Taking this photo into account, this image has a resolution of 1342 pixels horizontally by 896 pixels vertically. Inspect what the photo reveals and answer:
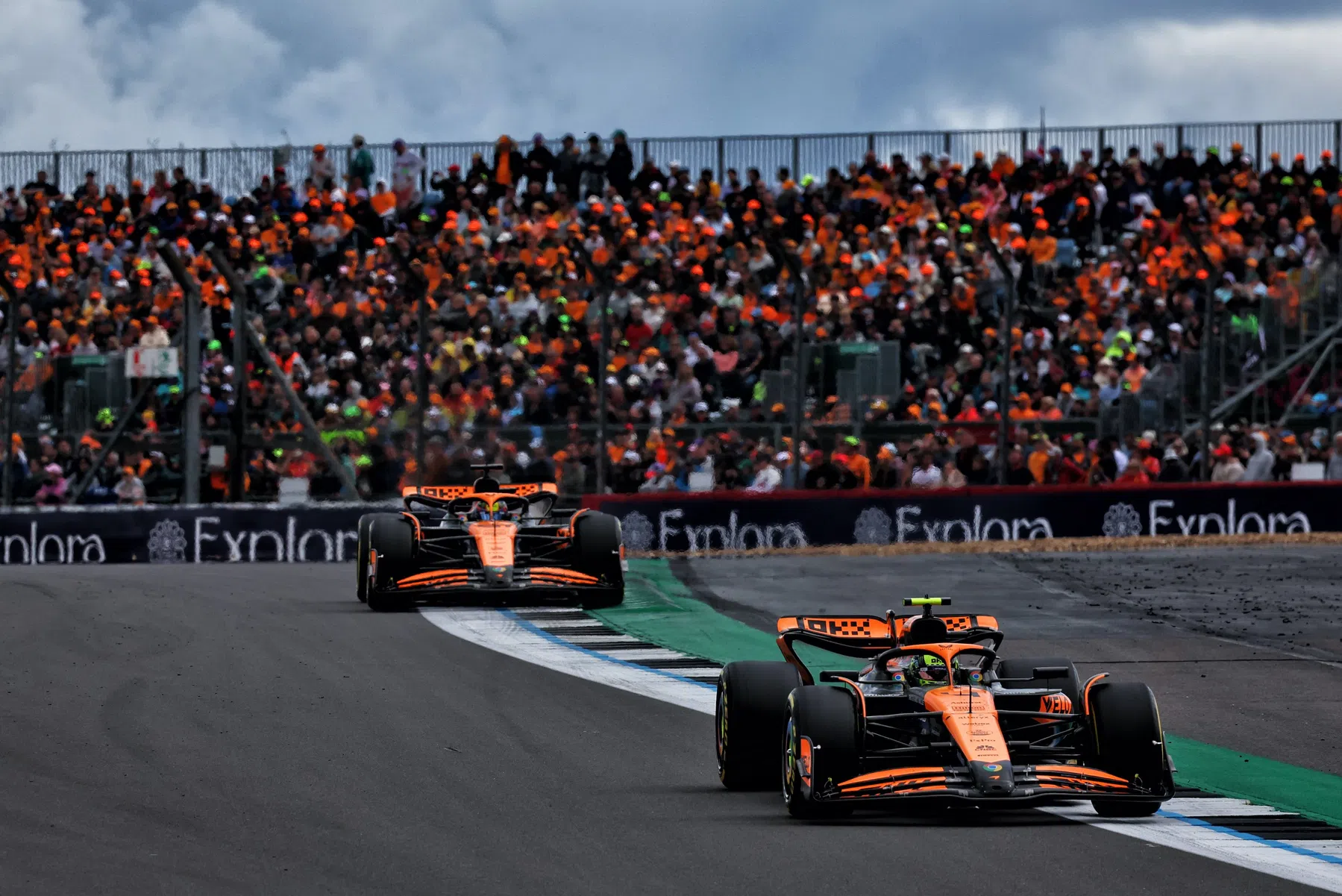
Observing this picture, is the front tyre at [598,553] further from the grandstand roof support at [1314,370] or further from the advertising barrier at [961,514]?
the grandstand roof support at [1314,370]

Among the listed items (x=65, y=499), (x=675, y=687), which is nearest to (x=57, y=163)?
(x=65, y=499)

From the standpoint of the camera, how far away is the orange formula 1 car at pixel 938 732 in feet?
22.2

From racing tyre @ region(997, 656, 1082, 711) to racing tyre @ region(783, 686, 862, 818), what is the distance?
751 mm

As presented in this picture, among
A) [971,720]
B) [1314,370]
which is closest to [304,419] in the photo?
[1314,370]

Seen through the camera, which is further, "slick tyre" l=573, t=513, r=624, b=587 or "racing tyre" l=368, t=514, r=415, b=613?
"slick tyre" l=573, t=513, r=624, b=587

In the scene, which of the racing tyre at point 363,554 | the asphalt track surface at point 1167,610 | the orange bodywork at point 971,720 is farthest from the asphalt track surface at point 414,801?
the racing tyre at point 363,554

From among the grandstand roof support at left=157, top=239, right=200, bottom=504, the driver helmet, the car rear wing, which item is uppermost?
the grandstand roof support at left=157, top=239, right=200, bottom=504

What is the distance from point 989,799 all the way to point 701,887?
1366 millimetres

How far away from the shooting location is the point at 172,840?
6371mm

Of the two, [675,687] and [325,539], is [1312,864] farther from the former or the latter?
[325,539]

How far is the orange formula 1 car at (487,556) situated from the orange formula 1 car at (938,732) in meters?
→ 7.76

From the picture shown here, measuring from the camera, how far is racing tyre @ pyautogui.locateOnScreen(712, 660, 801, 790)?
24.6ft

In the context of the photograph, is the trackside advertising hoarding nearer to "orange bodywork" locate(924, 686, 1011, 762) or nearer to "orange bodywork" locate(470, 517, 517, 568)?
"orange bodywork" locate(470, 517, 517, 568)

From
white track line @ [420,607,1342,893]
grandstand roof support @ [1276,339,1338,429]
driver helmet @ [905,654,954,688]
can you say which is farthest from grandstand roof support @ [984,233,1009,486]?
driver helmet @ [905,654,954,688]
